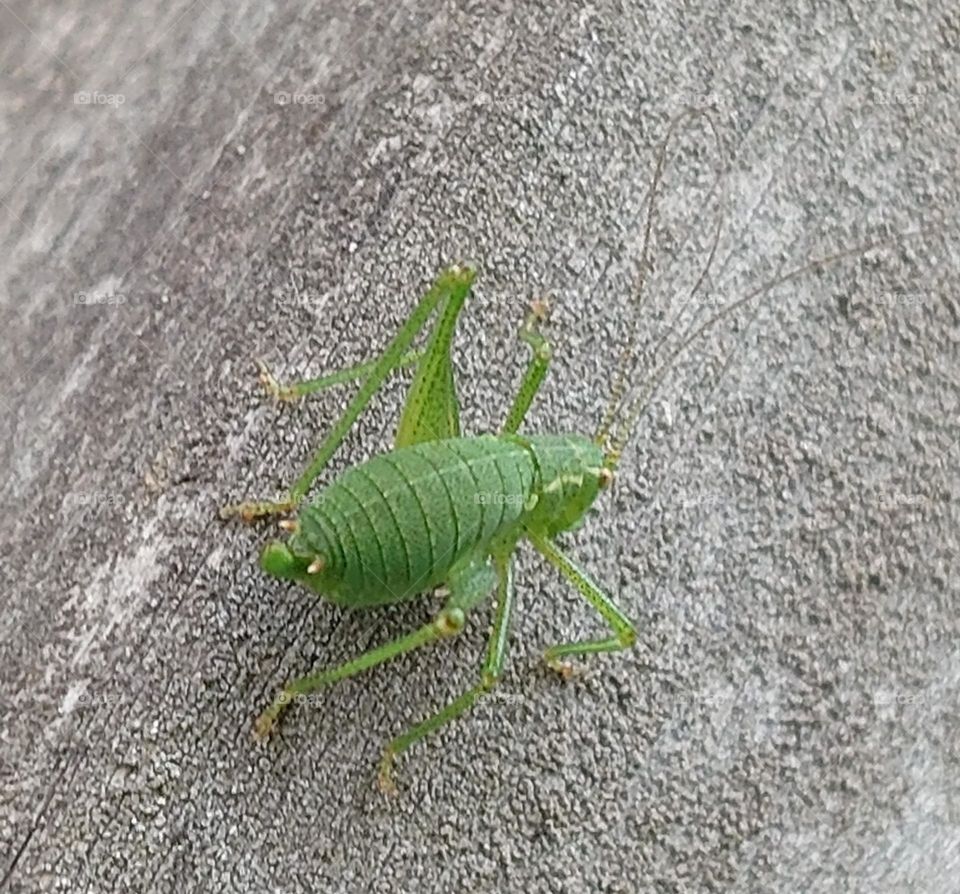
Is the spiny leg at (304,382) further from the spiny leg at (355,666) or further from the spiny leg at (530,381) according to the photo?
the spiny leg at (355,666)

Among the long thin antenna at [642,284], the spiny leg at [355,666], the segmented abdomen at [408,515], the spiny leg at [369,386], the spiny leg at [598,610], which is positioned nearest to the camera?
the segmented abdomen at [408,515]

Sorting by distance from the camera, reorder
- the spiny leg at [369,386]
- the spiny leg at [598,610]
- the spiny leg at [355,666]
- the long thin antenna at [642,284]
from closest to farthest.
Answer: the spiny leg at [355,666] → the spiny leg at [369,386] → the spiny leg at [598,610] → the long thin antenna at [642,284]

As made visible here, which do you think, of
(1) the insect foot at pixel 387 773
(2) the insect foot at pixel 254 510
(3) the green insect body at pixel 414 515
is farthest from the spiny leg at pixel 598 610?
(2) the insect foot at pixel 254 510

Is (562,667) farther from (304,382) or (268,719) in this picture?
(304,382)

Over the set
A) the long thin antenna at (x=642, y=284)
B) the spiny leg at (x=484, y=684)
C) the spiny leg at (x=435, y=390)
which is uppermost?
the spiny leg at (x=435, y=390)

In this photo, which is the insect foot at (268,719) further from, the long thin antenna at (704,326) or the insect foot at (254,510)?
the long thin antenna at (704,326)

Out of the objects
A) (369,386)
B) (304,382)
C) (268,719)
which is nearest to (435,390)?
(369,386)

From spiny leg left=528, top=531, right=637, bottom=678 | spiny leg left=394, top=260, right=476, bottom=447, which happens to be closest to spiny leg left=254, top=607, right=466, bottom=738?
spiny leg left=528, top=531, right=637, bottom=678

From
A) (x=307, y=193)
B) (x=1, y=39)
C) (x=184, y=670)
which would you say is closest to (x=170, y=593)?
(x=184, y=670)

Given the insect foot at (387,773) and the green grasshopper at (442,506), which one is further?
the insect foot at (387,773)

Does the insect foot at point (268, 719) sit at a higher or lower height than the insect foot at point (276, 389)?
lower
